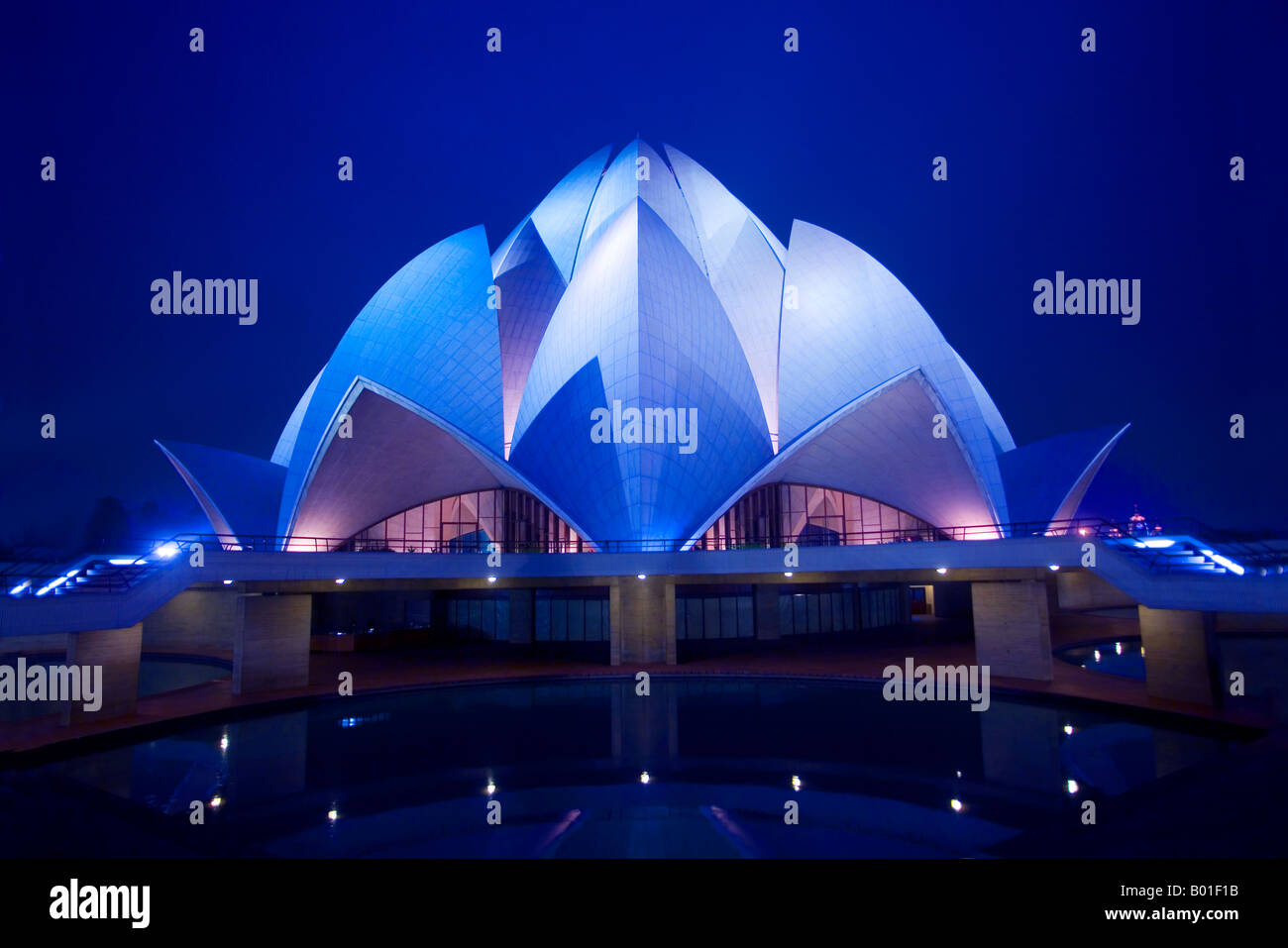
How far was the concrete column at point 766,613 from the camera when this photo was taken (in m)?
28.4

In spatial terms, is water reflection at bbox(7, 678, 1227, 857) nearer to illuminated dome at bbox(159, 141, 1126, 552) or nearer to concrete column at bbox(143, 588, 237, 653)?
illuminated dome at bbox(159, 141, 1126, 552)

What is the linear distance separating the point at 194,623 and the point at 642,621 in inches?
723

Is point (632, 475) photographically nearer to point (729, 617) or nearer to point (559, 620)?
point (559, 620)

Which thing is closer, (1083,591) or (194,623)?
(194,623)

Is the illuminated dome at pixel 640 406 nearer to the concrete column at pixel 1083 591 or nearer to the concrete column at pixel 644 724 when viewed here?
the concrete column at pixel 644 724

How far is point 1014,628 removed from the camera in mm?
17922

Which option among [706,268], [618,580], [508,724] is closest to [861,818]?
[508,724]

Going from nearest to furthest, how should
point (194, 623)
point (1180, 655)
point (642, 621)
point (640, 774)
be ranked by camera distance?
point (640, 774) → point (1180, 655) → point (642, 621) → point (194, 623)

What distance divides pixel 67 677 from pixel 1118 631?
33999mm

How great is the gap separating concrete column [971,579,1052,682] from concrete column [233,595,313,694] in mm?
18200

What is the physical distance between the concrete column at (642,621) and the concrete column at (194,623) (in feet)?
52.1

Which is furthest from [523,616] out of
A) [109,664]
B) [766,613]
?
[109,664]

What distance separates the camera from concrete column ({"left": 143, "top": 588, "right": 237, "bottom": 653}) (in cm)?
2684

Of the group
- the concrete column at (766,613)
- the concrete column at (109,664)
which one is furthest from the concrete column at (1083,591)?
the concrete column at (109,664)
